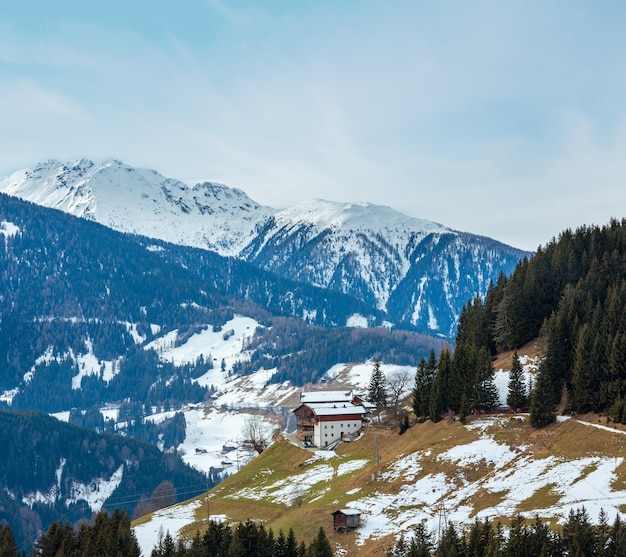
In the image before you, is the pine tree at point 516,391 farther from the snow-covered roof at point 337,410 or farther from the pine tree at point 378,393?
the pine tree at point 378,393

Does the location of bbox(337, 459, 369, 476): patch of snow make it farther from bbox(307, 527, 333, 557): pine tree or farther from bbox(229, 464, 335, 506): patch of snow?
bbox(307, 527, 333, 557): pine tree

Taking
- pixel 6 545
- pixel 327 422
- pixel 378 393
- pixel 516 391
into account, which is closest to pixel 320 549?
pixel 6 545

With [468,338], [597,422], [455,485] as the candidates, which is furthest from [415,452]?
[468,338]

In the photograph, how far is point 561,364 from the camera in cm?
11144

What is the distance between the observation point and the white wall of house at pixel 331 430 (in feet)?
456

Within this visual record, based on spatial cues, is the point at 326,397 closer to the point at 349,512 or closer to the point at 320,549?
the point at 349,512

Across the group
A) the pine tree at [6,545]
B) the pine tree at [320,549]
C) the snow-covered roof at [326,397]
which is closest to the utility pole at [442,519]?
the pine tree at [320,549]

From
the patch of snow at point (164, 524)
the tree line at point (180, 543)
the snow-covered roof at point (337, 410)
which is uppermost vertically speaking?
the snow-covered roof at point (337, 410)

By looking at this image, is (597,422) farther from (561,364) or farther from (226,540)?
(226,540)

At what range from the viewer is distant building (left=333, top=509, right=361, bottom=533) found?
9069cm

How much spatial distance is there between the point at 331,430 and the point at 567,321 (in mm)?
48245

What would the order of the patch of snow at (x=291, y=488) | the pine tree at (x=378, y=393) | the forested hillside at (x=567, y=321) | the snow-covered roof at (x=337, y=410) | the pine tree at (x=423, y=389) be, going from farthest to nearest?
the pine tree at (x=378, y=393) < the snow-covered roof at (x=337, y=410) < the pine tree at (x=423, y=389) < the patch of snow at (x=291, y=488) < the forested hillside at (x=567, y=321)

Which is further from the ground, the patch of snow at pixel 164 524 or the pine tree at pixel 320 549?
the pine tree at pixel 320 549

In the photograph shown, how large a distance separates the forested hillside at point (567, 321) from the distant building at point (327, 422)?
2529 cm
